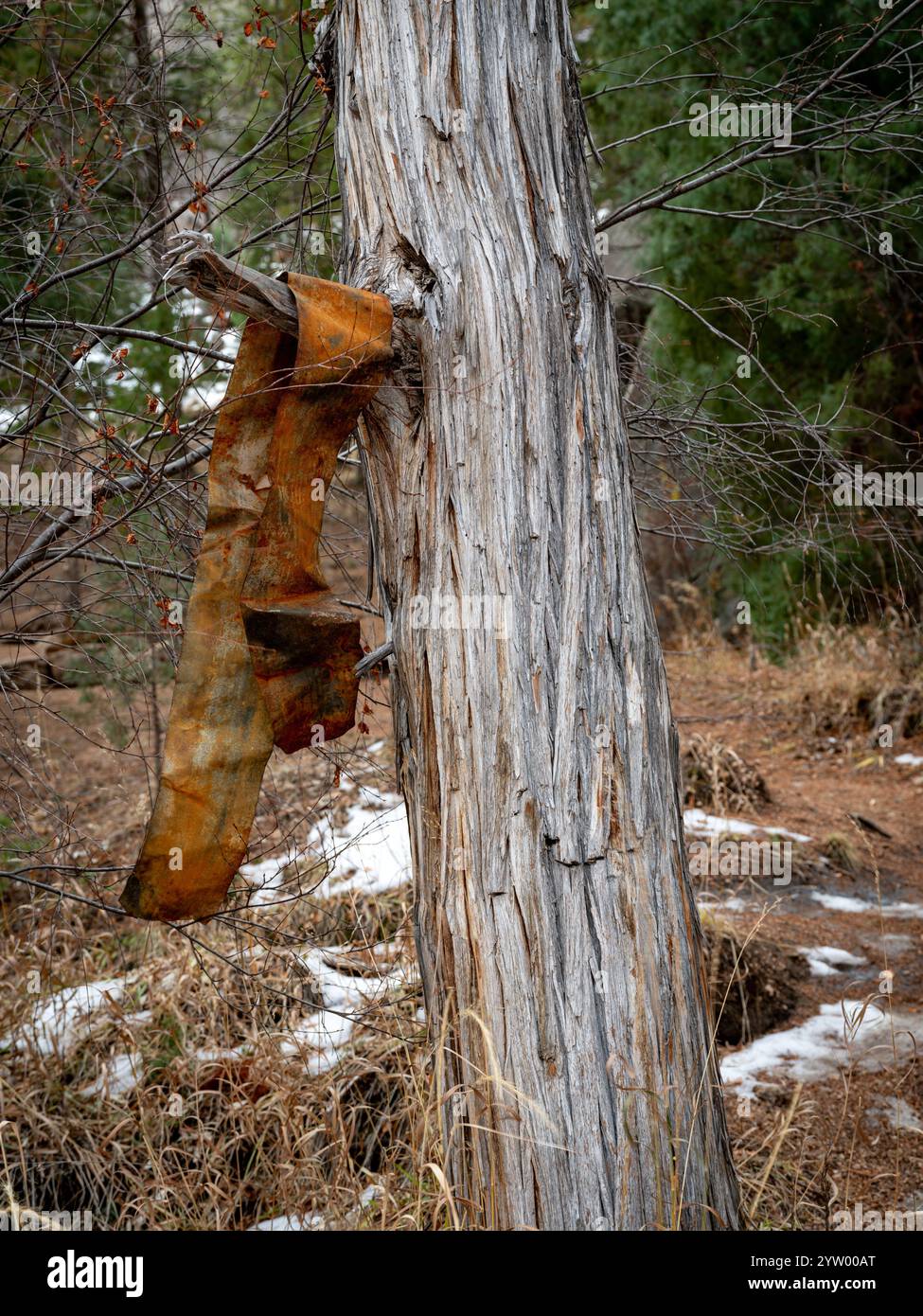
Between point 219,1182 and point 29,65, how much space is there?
617 centimetres

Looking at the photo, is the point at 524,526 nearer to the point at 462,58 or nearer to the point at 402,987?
the point at 462,58

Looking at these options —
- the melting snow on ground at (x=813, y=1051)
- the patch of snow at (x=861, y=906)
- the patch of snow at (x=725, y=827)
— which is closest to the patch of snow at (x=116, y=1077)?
the melting snow on ground at (x=813, y=1051)

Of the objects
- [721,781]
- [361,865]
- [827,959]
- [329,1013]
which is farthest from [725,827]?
[329,1013]

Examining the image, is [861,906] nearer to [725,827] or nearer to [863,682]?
[725,827]

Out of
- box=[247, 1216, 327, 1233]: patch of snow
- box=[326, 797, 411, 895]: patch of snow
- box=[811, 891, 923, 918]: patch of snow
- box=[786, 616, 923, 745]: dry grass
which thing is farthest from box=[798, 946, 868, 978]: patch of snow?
box=[786, 616, 923, 745]: dry grass

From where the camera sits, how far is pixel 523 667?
2256mm

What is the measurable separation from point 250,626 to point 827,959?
4.18 metres

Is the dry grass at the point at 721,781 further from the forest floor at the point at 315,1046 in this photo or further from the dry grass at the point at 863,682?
the dry grass at the point at 863,682

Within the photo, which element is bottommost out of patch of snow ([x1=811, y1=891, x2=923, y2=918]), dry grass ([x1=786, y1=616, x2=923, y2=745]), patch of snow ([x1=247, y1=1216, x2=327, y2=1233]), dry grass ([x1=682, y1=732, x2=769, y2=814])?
patch of snow ([x1=247, y1=1216, x2=327, y2=1233])

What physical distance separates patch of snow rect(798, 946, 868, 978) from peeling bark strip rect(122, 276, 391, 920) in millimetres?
3809

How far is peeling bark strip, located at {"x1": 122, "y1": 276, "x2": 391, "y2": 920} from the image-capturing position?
7.38ft

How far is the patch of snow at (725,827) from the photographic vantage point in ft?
21.6

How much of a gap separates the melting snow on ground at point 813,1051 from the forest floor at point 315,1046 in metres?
0.01

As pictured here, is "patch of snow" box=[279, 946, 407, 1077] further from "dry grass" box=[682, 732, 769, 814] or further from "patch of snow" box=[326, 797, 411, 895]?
"dry grass" box=[682, 732, 769, 814]
